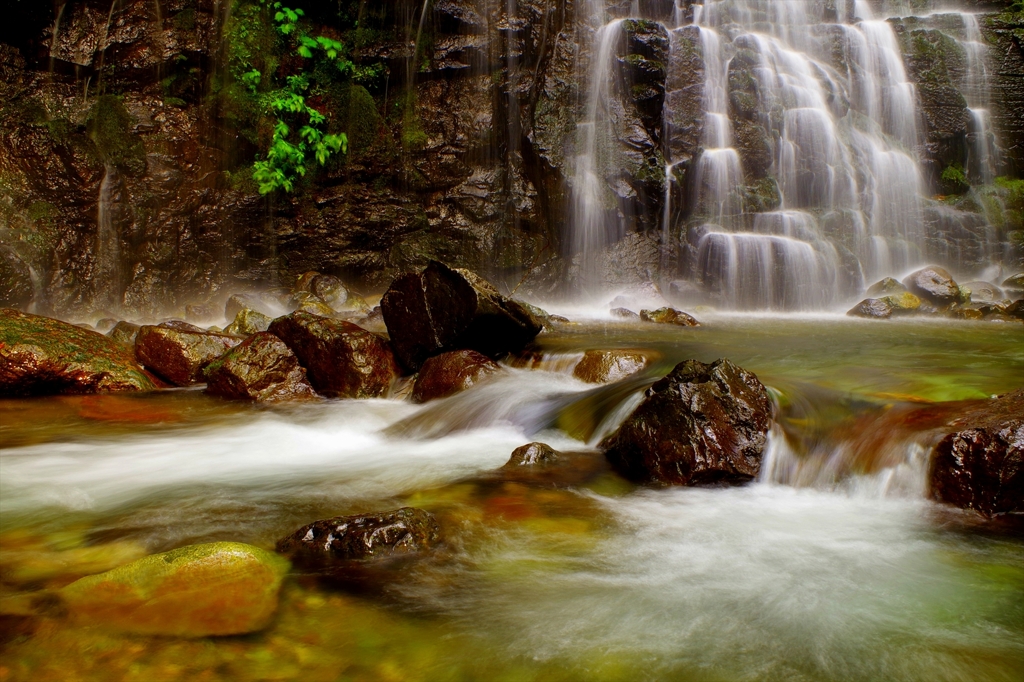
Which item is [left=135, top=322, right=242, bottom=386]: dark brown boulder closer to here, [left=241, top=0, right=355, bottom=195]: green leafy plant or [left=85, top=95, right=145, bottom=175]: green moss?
[left=241, top=0, right=355, bottom=195]: green leafy plant

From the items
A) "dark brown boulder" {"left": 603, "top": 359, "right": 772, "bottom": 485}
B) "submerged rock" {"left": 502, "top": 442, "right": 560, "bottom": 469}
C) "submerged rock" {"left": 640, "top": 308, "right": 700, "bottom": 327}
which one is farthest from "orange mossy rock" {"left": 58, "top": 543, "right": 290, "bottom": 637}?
"submerged rock" {"left": 640, "top": 308, "right": 700, "bottom": 327}

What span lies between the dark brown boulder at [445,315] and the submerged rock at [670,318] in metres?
4.36

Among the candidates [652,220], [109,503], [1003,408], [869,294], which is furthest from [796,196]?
[109,503]

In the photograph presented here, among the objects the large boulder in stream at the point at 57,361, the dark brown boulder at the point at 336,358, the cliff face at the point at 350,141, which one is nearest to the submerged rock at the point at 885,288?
the cliff face at the point at 350,141

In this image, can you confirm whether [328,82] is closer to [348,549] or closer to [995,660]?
[348,549]

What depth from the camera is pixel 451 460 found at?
16.3ft

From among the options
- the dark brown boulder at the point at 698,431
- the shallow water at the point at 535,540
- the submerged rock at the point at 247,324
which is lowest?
the shallow water at the point at 535,540

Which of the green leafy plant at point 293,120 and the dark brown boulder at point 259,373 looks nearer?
the dark brown boulder at point 259,373

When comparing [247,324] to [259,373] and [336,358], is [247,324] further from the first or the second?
[336,358]

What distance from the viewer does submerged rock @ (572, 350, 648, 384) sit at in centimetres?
662

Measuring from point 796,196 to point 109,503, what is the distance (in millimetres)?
15550

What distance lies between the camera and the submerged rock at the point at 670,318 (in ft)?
36.1

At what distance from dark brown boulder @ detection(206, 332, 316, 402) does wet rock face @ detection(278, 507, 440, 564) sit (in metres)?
4.16

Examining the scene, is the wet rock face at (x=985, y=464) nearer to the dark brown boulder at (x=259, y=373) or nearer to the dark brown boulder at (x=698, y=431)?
the dark brown boulder at (x=698, y=431)
